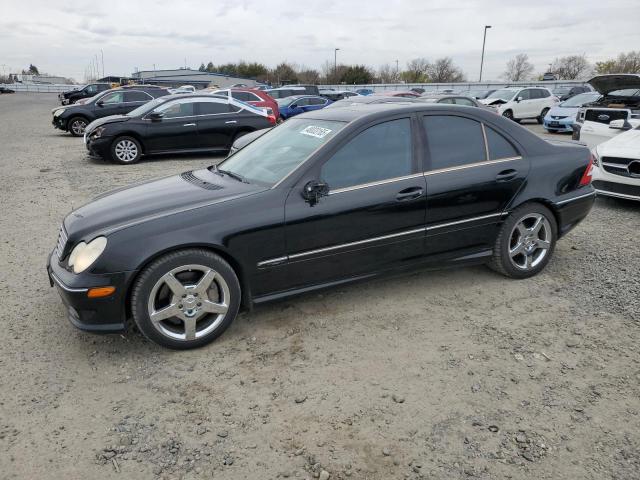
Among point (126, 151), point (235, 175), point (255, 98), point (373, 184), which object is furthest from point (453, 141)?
point (255, 98)

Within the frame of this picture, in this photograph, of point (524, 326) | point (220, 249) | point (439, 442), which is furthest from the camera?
point (524, 326)

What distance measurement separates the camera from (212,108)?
39.8 ft

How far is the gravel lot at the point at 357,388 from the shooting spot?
8.14 feet

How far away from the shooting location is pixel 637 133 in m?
7.48

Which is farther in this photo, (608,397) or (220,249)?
(220,249)

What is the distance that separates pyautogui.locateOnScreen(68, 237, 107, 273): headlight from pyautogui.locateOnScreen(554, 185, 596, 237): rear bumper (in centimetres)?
375

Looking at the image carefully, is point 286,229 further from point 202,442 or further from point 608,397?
→ point 608,397

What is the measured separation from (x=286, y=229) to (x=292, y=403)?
1.18 metres

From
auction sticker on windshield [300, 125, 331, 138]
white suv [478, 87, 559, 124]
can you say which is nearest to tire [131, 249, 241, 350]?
auction sticker on windshield [300, 125, 331, 138]

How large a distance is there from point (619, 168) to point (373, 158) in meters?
4.74

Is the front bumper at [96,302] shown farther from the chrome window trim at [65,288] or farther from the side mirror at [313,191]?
the side mirror at [313,191]

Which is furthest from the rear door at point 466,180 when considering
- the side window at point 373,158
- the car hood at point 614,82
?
the car hood at point 614,82

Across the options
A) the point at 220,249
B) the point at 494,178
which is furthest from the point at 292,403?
the point at 494,178

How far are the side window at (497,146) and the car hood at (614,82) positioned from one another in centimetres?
647
